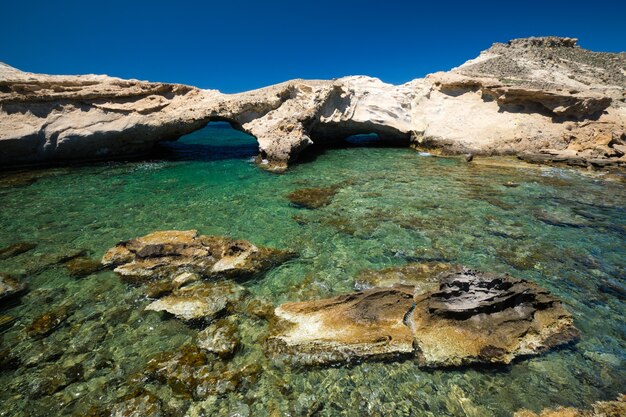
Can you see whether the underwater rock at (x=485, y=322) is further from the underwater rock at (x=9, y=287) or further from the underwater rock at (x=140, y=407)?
the underwater rock at (x=9, y=287)

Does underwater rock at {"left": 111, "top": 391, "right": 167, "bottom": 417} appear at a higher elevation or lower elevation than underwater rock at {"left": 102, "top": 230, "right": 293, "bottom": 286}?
lower

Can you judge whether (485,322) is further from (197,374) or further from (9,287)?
(9,287)

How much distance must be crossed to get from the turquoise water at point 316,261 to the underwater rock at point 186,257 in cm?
42

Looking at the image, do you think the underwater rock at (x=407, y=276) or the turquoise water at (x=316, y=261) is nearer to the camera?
the turquoise water at (x=316, y=261)

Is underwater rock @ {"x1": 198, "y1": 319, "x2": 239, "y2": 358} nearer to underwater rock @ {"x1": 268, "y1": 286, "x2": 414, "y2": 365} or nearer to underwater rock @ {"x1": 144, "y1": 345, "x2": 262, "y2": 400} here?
underwater rock @ {"x1": 144, "y1": 345, "x2": 262, "y2": 400}

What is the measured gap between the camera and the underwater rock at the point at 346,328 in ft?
14.6

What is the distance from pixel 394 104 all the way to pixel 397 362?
20002 mm

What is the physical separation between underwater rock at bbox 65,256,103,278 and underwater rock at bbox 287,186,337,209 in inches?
234

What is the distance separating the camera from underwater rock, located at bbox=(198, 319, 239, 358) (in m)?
4.59

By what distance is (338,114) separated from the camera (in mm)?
20469

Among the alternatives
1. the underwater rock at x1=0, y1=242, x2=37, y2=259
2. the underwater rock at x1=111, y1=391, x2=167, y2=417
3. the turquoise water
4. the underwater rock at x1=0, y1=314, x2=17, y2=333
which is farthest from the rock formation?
the underwater rock at x1=111, y1=391, x2=167, y2=417

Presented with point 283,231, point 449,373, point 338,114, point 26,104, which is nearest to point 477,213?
point 283,231

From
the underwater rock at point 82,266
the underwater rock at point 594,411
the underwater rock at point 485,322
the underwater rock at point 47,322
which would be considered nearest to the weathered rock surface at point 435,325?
the underwater rock at point 485,322

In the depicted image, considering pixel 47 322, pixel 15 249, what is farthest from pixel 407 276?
pixel 15 249
